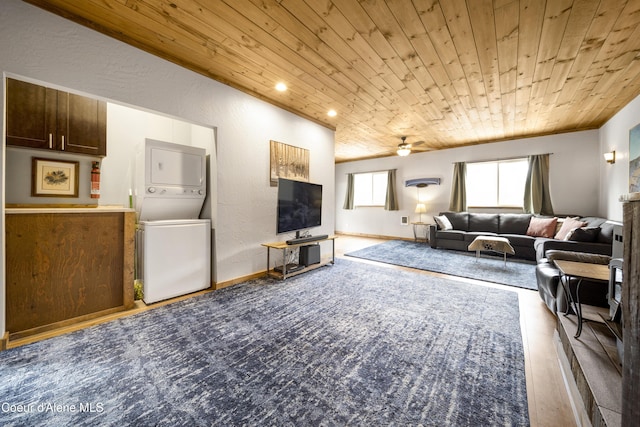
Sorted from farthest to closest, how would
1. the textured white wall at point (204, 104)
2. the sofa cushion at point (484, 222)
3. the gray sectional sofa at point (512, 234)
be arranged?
the sofa cushion at point (484, 222), the gray sectional sofa at point (512, 234), the textured white wall at point (204, 104)

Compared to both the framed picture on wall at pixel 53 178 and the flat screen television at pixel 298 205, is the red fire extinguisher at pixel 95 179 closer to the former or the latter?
the framed picture on wall at pixel 53 178

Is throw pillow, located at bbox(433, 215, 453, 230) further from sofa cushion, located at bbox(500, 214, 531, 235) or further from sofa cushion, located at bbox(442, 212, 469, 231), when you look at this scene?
sofa cushion, located at bbox(500, 214, 531, 235)

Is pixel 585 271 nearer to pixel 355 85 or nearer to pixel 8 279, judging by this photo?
pixel 355 85

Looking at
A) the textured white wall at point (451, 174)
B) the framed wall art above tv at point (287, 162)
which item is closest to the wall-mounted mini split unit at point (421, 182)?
the textured white wall at point (451, 174)

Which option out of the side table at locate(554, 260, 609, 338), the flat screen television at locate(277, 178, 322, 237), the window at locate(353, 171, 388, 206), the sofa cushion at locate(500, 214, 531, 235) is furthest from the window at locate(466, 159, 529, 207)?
the side table at locate(554, 260, 609, 338)

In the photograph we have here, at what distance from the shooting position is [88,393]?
1.32 meters

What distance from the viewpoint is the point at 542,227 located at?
4.63 metres

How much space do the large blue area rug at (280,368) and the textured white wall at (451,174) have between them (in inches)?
168

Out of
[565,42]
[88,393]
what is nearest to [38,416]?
[88,393]

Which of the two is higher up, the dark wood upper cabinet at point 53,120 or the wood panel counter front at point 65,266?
the dark wood upper cabinet at point 53,120

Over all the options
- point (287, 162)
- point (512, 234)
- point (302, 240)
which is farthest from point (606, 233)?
point (287, 162)

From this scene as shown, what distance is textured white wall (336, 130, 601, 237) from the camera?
4.77 metres

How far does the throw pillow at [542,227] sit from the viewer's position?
452 centimetres

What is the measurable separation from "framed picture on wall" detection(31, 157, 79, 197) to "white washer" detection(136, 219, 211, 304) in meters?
0.74
